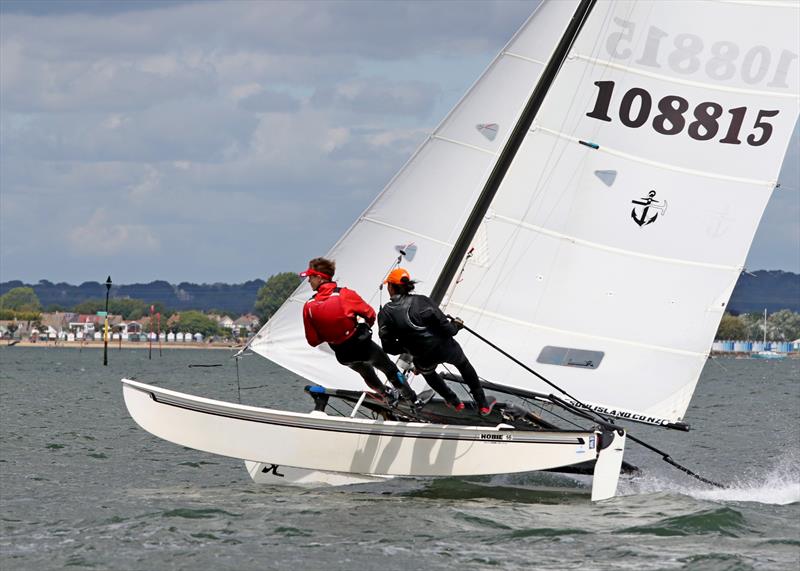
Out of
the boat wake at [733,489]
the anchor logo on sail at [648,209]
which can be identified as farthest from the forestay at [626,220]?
the boat wake at [733,489]

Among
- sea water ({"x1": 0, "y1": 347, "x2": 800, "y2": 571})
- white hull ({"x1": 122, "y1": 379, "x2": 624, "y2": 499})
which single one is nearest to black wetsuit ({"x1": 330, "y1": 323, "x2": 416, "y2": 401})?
white hull ({"x1": 122, "y1": 379, "x2": 624, "y2": 499})

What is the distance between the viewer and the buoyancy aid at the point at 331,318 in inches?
425

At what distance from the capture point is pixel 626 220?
1225 cm

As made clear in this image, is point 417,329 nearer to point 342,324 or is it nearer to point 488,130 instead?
point 342,324

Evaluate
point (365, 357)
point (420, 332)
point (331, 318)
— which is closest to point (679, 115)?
point (420, 332)

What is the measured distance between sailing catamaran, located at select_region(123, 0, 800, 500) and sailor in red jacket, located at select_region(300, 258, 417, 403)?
98cm

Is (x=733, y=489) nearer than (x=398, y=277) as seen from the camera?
No

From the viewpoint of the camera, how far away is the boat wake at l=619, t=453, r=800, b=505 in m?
12.0

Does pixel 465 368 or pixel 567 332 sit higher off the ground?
pixel 567 332

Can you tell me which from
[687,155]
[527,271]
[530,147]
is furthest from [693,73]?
[527,271]

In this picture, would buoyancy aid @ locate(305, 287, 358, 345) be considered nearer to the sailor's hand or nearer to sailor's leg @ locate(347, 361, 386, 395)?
sailor's leg @ locate(347, 361, 386, 395)

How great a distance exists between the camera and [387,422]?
437 inches

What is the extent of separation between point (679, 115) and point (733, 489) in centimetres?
372

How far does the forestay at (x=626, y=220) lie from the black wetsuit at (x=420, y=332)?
128 centimetres
